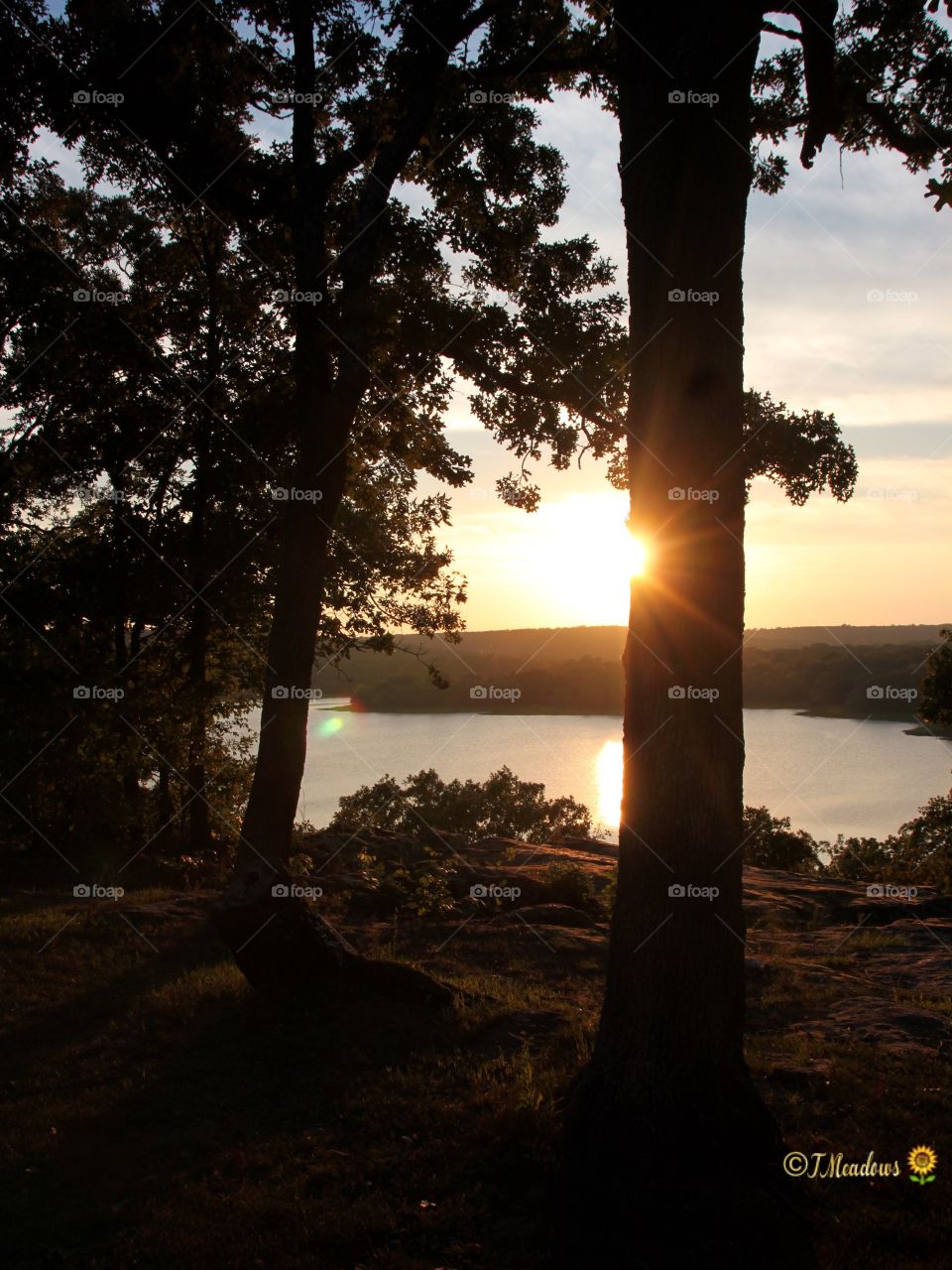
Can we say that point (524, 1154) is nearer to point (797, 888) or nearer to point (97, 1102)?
point (97, 1102)

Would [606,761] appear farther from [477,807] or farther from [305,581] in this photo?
[305,581]

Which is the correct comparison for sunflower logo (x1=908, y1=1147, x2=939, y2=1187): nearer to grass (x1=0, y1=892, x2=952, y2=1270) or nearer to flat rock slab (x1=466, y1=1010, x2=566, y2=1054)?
grass (x1=0, y1=892, x2=952, y2=1270)

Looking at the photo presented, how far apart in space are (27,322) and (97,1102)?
14.3 meters

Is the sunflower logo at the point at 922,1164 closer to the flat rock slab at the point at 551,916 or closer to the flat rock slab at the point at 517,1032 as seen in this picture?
the flat rock slab at the point at 517,1032

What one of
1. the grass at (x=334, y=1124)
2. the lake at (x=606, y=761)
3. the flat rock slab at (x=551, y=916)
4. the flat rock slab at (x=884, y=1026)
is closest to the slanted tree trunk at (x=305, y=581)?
the grass at (x=334, y=1124)

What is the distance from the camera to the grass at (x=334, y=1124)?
14.3 feet

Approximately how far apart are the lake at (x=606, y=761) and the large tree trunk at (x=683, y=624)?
98.4ft

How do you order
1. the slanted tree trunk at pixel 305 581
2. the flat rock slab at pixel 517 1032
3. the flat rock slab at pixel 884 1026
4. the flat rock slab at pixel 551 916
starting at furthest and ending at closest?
Result: the flat rock slab at pixel 551 916 → the slanted tree trunk at pixel 305 581 → the flat rock slab at pixel 884 1026 → the flat rock slab at pixel 517 1032

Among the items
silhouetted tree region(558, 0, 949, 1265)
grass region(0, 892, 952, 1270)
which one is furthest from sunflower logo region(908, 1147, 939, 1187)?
silhouetted tree region(558, 0, 949, 1265)

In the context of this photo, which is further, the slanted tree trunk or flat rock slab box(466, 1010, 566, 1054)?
the slanted tree trunk

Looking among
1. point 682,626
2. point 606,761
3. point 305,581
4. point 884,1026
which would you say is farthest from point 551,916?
point 606,761

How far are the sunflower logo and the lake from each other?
30.3 m

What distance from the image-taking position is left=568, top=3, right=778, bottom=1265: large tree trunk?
5.00m

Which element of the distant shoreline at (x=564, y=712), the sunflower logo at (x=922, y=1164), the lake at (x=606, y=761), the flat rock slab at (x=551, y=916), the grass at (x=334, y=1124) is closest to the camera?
the grass at (x=334, y=1124)
